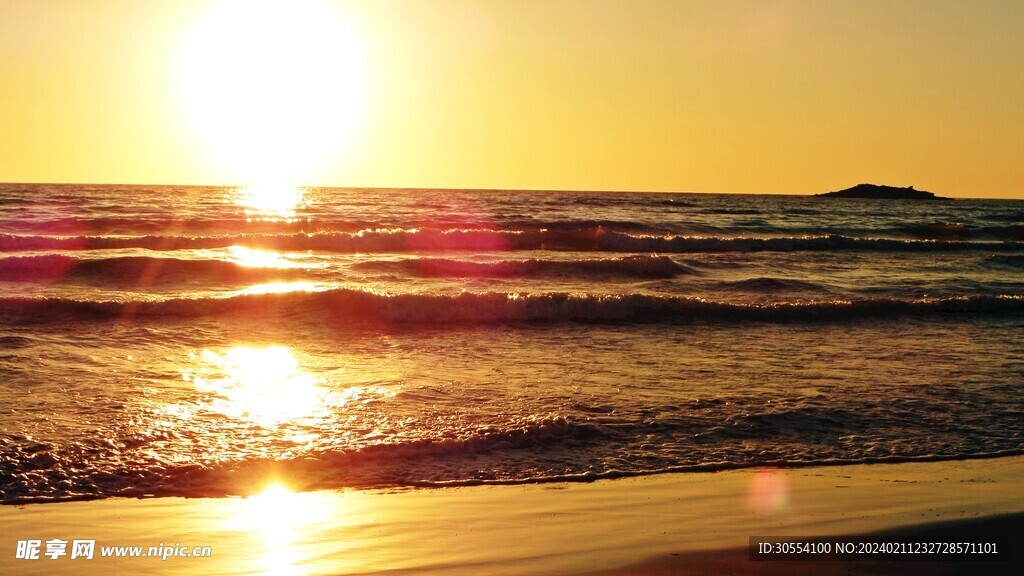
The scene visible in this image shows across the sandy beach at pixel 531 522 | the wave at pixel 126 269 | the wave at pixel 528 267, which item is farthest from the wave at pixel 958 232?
the sandy beach at pixel 531 522

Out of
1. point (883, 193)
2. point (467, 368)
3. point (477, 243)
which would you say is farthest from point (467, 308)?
point (883, 193)

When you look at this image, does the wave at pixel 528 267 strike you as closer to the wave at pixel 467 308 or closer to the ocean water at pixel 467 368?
the ocean water at pixel 467 368

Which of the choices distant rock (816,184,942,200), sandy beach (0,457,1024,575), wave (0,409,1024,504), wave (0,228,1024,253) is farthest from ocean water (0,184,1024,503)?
distant rock (816,184,942,200)

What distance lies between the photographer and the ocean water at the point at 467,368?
721cm

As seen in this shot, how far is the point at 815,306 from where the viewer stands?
54.8 feet

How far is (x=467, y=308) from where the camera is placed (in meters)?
16.0

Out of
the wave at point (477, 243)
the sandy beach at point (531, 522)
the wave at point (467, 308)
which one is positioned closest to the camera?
the sandy beach at point (531, 522)

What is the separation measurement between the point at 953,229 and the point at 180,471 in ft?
136

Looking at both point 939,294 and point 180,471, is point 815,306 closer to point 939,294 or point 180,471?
point 939,294

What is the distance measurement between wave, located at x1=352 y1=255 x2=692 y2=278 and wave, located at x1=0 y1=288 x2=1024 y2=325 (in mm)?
5113

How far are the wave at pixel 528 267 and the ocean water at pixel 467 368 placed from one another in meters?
0.11

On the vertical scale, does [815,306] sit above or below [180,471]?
above

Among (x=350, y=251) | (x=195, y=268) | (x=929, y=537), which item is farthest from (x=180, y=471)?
(x=350, y=251)

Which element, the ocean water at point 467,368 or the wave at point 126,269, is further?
the wave at point 126,269
